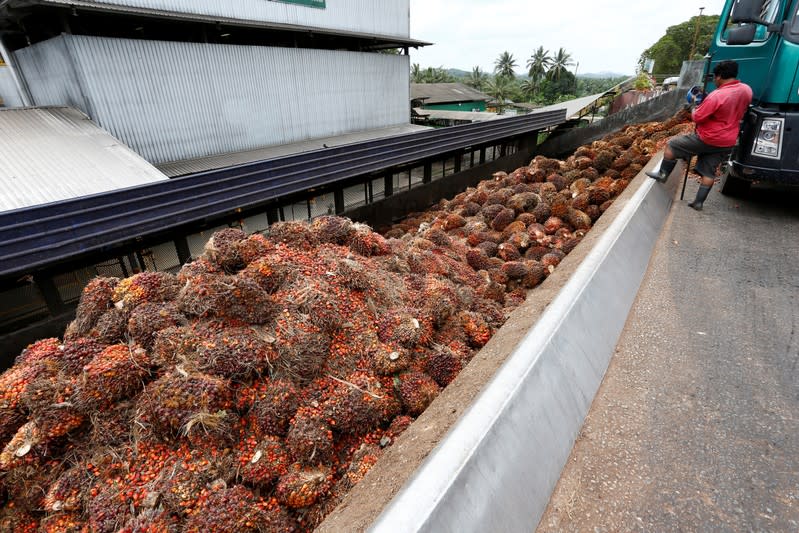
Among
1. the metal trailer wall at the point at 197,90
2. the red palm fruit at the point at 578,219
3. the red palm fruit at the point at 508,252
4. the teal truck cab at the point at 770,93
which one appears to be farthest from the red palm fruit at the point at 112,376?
the metal trailer wall at the point at 197,90

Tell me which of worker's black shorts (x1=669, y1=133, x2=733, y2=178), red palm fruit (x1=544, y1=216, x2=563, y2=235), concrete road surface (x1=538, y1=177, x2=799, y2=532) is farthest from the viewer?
red palm fruit (x1=544, y1=216, x2=563, y2=235)

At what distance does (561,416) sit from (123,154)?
1062 centimetres

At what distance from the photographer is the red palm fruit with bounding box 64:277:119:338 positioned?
10.9 ft

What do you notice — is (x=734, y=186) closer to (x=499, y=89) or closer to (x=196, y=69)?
(x=196, y=69)

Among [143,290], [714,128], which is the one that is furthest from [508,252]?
[143,290]

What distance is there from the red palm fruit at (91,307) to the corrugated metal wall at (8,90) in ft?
45.6

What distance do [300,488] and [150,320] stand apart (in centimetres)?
185

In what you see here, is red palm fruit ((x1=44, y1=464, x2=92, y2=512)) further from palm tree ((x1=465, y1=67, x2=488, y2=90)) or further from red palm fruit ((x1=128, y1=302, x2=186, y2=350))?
palm tree ((x1=465, y1=67, x2=488, y2=90))

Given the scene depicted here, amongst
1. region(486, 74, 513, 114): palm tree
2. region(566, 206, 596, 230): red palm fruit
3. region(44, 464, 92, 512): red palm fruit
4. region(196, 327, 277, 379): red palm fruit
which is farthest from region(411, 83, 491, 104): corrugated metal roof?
region(44, 464, 92, 512): red palm fruit

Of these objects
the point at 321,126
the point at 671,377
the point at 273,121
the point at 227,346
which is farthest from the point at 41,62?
the point at 671,377

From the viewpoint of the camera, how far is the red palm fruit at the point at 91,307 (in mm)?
3312

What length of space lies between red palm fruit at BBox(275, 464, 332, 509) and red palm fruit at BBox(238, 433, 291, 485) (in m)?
0.07

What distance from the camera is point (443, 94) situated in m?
43.2

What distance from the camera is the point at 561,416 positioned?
203 cm
